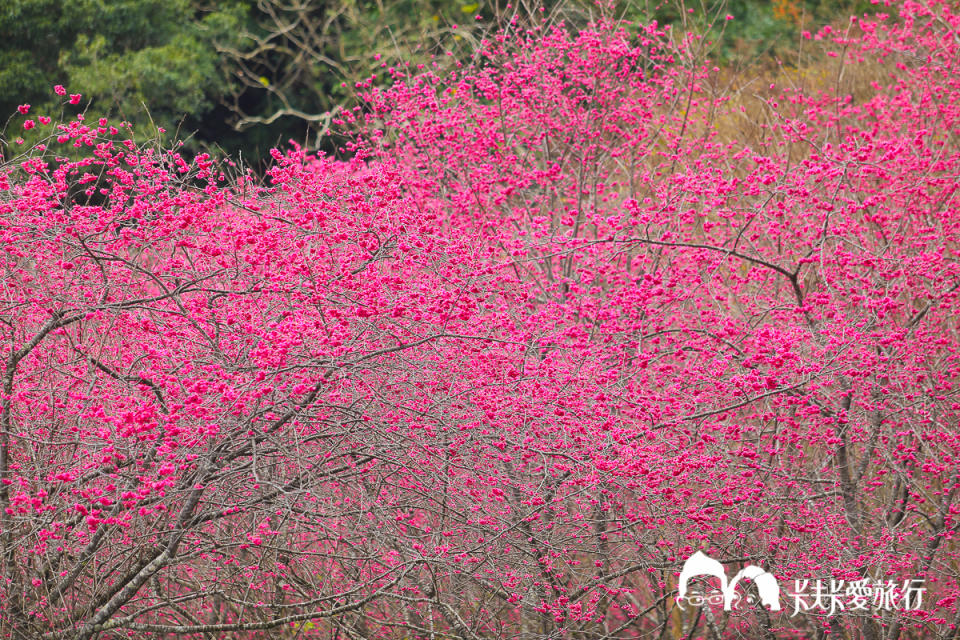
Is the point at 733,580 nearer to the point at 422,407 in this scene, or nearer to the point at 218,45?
the point at 422,407

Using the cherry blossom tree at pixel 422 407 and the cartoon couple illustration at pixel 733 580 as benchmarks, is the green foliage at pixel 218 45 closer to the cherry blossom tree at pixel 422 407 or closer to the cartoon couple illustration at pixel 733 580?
the cherry blossom tree at pixel 422 407

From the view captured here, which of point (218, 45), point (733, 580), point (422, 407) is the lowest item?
point (733, 580)

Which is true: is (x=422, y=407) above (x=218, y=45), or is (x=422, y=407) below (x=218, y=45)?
below

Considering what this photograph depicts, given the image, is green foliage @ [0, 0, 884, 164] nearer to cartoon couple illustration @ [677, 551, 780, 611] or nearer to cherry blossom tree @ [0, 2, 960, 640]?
cherry blossom tree @ [0, 2, 960, 640]

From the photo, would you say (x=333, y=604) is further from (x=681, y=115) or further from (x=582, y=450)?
(x=681, y=115)

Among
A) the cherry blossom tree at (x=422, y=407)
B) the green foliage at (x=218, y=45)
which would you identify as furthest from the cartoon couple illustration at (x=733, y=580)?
the green foliage at (x=218, y=45)

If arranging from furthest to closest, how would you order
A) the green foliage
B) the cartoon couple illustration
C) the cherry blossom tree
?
the green foliage
the cartoon couple illustration
the cherry blossom tree

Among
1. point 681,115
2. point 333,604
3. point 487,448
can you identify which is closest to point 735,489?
point 487,448

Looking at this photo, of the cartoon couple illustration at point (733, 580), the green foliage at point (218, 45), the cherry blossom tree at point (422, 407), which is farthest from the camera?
the green foliage at point (218, 45)

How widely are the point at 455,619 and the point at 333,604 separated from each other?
0.65 meters

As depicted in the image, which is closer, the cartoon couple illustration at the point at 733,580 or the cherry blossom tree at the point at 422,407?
the cherry blossom tree at the point at 422,407

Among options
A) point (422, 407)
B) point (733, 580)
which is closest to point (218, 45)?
point (422, 407)

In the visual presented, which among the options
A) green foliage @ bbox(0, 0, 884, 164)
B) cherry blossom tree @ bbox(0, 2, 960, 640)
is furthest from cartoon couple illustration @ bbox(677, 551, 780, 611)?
green foliage @ bbox(0, 0, 884, 164)

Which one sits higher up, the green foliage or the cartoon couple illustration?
the green foliage
